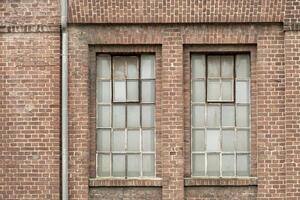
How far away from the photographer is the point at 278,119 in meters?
14.0

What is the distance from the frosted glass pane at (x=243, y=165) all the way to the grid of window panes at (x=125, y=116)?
162 centimetres

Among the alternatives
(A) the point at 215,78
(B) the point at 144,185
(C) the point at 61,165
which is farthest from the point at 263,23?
(C) the point at 61,165

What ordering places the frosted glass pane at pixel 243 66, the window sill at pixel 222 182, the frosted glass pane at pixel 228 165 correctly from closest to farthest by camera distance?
the window sill at pixel 222 182, the frosted glass pane at pixel 228 165, the frosted glass pane at pixel 243 66

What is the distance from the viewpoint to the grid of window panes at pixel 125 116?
14.3m

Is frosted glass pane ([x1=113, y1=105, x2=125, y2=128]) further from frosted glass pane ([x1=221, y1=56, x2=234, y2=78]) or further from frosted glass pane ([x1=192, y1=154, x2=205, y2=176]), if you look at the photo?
frosted glass pane ([x1=221, y1=56, x2=234, y2=78])

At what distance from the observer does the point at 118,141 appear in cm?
1430

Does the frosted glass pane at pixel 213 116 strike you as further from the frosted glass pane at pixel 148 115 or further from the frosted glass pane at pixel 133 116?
the frosted glass pane at pixel 133 116

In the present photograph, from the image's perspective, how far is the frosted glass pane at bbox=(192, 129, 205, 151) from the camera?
14289 mm

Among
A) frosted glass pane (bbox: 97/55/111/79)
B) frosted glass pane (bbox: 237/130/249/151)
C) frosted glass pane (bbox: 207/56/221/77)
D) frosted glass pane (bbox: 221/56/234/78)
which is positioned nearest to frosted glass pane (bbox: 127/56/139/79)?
frosted glass pane (bbox: 97/55/111/79)

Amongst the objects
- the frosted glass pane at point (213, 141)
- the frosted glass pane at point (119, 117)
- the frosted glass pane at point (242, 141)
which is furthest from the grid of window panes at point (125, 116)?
the frosted glass pane at point (242, 141)

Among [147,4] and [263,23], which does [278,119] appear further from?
[147,4]

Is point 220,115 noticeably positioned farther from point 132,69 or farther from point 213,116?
point 132,69

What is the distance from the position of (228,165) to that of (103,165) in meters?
2.36

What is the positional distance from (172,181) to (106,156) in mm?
1350
